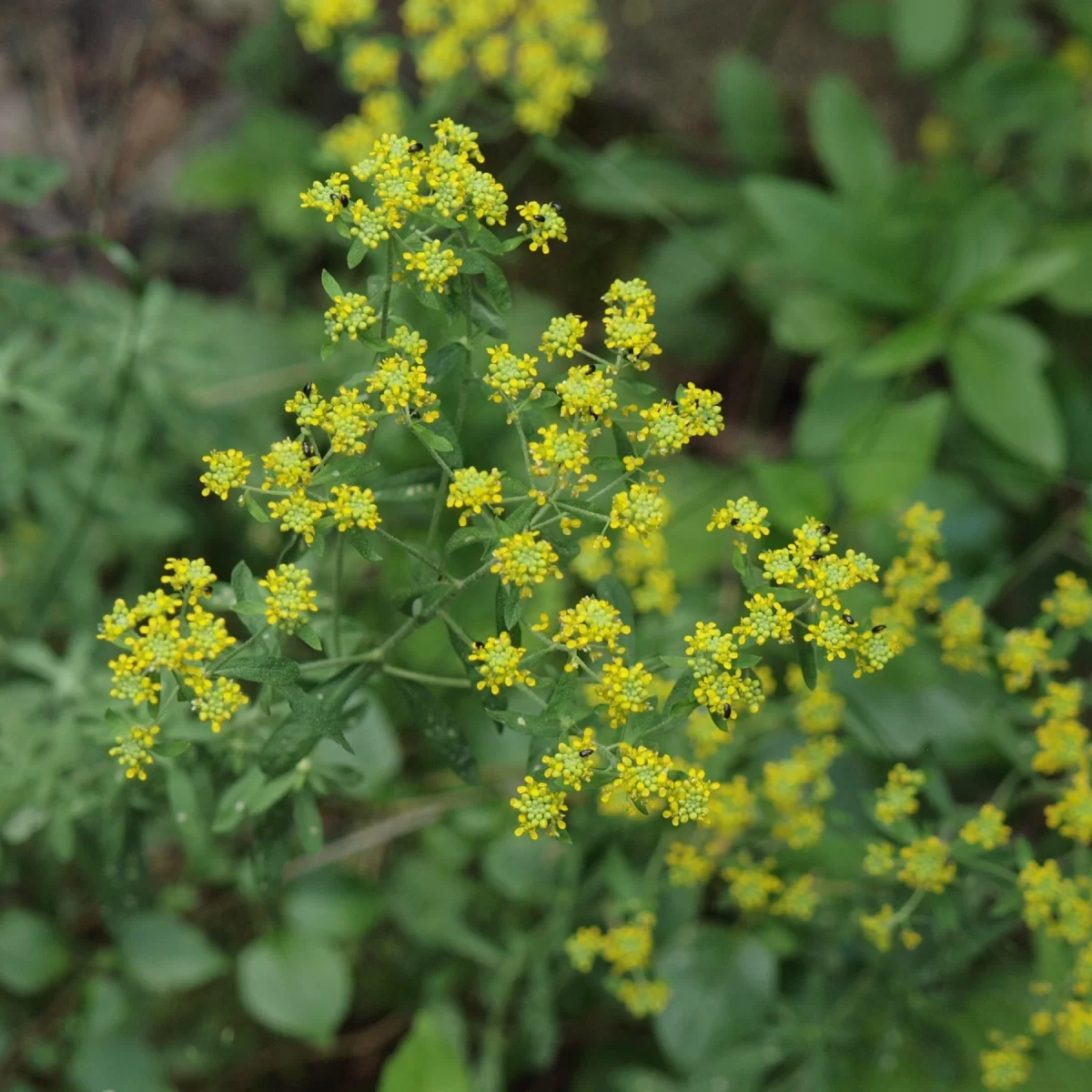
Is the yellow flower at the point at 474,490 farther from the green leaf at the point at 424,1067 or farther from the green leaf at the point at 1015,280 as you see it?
the green leaf at the point at 1015,280

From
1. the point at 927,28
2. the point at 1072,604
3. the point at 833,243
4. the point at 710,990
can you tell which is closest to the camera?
the point at 1072,604

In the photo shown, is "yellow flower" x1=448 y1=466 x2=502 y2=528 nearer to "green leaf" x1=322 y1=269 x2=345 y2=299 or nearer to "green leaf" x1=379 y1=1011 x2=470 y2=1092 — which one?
"green leaf" x1=322 y1=269 x2=345 y2=299

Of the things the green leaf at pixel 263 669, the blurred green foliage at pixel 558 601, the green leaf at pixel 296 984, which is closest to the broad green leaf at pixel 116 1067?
the blurred green foliage at pixel 558 601

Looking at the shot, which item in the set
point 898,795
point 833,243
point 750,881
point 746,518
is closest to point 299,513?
point 746,518

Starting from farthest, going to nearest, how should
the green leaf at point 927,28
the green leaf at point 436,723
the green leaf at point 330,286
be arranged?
the green leaf at point 927,28, the green leaf at point 436,723, the green leaf at point 330,286

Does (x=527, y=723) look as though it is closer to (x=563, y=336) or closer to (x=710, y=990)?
(x=563, y=336)

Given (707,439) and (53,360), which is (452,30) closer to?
(53,360)

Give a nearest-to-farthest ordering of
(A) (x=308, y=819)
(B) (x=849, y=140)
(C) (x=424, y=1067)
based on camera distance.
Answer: (A) (x=308, y=819) → (C) (x=424, y=1067) → (B) (x=849, y=140)
